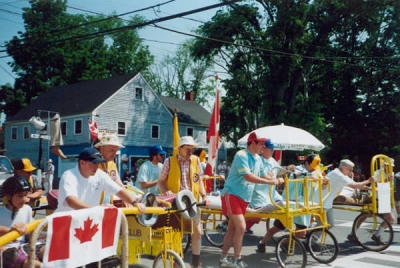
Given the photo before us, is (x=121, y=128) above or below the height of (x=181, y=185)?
above

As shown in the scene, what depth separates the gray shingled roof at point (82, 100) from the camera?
38.5 m

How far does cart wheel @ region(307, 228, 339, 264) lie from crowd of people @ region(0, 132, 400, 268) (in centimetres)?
21

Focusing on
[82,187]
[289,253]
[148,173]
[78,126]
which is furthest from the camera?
[78,126]

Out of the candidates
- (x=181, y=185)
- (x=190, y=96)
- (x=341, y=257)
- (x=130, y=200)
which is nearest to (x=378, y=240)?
(x=341, y=257)

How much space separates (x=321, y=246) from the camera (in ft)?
23.8

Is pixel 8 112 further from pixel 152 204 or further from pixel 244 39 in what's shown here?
pixel 152 204

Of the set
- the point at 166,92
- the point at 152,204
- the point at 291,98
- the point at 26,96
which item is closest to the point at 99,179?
the point at 152,204

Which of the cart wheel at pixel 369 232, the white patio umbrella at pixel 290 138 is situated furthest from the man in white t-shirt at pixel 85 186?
the white patio umbrella at pixel 290 138

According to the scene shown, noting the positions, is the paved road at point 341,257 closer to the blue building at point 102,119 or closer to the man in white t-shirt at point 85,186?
the man in white t-shirt at point 85,186

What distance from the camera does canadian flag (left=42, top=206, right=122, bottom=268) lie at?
3182mm

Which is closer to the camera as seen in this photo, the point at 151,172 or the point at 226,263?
the point at 226,263

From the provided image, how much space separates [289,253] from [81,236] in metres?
3.99

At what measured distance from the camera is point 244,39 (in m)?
30.7

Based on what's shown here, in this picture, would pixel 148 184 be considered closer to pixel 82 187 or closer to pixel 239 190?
pixel 239 190
